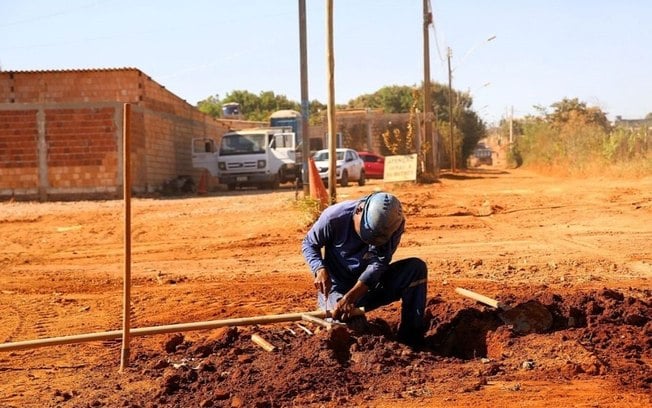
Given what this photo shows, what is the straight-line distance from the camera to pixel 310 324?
6484 mm

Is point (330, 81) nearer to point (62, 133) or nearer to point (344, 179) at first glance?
point (62, 133)

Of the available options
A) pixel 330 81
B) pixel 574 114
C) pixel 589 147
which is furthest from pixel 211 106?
pixel 330 81

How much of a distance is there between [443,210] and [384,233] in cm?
1266

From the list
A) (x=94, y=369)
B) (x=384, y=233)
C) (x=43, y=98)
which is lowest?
(x=94, y=369)

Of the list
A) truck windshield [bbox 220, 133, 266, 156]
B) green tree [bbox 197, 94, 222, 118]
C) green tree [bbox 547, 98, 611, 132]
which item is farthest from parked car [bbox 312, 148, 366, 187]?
green tree [bbox 197, 94, 222, 118]

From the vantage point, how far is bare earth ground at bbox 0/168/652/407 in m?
4.98

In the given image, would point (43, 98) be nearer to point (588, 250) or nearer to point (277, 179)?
point (277, 179)

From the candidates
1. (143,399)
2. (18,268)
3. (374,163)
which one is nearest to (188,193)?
(374,163)

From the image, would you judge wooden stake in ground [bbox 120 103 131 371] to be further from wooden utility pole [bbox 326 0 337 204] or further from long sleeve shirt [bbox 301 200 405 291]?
wooden utility pole [bbox 326 0 337 204]

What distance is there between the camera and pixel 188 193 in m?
29.7

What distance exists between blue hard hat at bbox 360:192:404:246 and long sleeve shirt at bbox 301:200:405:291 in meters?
0.15

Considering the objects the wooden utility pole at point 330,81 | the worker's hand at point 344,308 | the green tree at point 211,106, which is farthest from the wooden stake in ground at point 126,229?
the green tree at point 211,106

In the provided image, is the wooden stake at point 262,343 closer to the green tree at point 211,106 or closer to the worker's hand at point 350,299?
the worker's hand at point 350,299

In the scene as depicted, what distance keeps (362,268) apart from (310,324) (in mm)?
705
